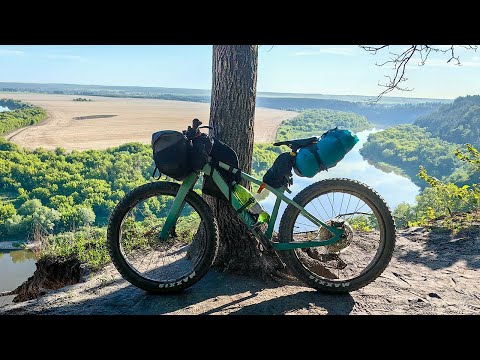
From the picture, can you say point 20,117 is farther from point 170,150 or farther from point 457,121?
point 170,150

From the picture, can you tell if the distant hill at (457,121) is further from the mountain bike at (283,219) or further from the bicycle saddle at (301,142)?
the bicycle saddle at (301,142)

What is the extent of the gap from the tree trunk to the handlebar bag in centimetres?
79

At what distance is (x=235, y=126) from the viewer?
384 cm

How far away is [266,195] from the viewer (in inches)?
133

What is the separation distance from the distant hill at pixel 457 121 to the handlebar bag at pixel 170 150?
76.9 feet

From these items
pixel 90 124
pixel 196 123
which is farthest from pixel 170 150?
pixel 90 124

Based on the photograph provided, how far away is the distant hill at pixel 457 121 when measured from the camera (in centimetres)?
2415

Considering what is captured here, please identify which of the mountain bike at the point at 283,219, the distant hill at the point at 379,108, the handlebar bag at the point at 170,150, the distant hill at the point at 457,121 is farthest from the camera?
the distant hill at the point at 457,121

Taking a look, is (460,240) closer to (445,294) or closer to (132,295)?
(445,294)

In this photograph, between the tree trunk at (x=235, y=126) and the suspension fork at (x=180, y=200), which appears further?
the tree trunk at (x=235, y=126)

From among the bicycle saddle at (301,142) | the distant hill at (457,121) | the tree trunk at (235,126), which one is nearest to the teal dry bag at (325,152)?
the bicycle saddle at (301,142)

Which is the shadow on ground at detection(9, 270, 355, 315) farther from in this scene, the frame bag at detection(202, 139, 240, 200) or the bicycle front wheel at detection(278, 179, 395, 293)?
the frame bag at detection(202, 139, 240, 200)

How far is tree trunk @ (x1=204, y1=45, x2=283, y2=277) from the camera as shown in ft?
12.5

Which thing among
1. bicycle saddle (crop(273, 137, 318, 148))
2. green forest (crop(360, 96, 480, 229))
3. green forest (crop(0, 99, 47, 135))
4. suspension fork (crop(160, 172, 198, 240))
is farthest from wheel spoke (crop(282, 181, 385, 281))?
green forest (crop(0, 99, 47, 135))
